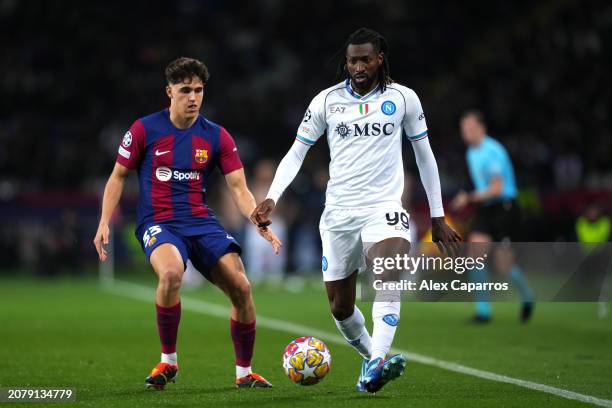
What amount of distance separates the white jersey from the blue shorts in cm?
82

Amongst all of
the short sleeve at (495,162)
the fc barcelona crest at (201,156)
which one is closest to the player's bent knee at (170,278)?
the fc barcelona crest at (201,156)

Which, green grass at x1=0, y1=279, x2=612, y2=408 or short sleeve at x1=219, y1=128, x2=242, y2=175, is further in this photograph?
short sleeve at x1=219, y1=128, x2=242, y2=175

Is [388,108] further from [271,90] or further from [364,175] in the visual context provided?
[271,90]

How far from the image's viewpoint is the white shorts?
7.34m

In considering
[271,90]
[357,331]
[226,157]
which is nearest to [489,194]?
[226,157]

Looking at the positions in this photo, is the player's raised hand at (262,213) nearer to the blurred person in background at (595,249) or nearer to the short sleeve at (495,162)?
the short sleeve at (495,162)

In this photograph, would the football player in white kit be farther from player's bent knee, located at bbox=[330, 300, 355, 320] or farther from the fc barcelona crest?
the fc barcelona crest

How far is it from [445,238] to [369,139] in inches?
30.8

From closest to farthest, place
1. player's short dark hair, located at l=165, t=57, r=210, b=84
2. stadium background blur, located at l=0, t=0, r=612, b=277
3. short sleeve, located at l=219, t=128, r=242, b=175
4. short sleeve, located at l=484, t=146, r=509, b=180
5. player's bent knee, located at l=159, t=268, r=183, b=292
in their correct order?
player's bent knee, located at l=159, t=268, r=183, b=292 < player's short dark hair, located at l=165, t=57, r=210, b=84 < short sleeve, located at l=219, t=128, r=242, b=175 < short sleeve, located at l=484, t=146, r=509, b=180 < stadium background blur, located at l=0, t=0, r=612, b=277

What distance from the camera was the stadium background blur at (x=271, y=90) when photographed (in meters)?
26.5

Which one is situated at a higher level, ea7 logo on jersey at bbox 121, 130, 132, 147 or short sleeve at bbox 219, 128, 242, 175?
ea7 logo on jersey at bbox 121, 130, 132, 147

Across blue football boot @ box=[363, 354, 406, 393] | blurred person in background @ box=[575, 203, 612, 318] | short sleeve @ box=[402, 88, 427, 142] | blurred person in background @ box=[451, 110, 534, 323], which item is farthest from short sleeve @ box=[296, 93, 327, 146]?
blurred person in background @ box=[575, 203, 612, 318]

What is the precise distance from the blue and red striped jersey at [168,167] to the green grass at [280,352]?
3.74 feet

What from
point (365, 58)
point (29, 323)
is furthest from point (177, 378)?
point (29, 323)
